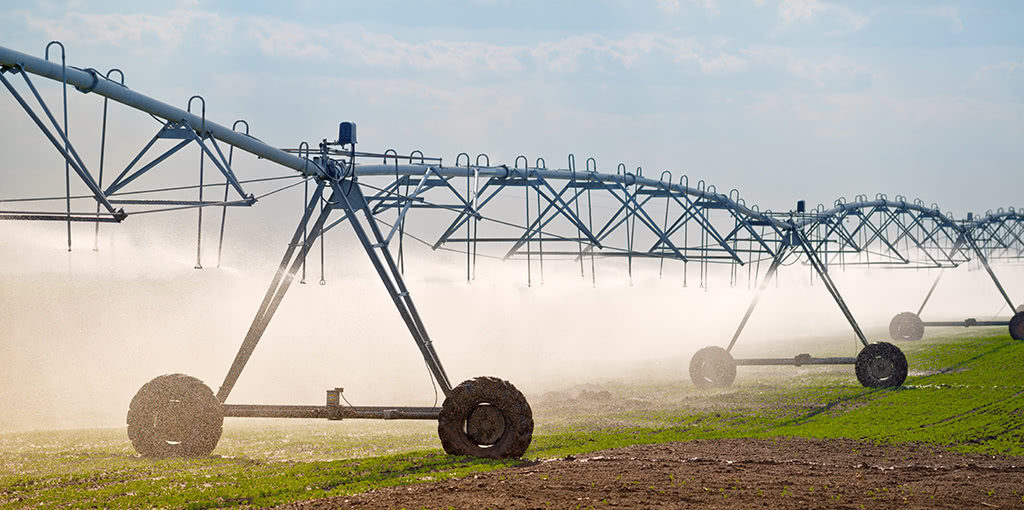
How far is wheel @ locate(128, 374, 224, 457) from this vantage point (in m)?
22.9

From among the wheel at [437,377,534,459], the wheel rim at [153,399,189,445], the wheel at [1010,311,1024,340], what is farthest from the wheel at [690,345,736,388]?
the wheel rim at [153,399,189,445]

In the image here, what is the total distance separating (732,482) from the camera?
1909 cm

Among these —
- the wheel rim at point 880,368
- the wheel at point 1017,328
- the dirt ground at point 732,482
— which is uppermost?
the wheel at point 1017,328

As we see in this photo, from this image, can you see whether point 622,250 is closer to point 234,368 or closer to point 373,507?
point 234,368

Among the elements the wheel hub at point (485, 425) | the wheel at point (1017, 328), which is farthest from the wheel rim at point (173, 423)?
the wheel at point (1017, 328)

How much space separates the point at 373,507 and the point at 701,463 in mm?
7729

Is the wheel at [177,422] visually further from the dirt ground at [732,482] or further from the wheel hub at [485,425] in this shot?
the dirt ground at [732,482]

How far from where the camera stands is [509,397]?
21.2m

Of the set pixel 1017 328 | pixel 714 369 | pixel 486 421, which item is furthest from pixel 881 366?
pixel 486 421

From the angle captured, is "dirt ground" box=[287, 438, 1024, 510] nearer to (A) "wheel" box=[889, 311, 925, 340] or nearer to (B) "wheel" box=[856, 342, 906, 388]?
(B) "wheel" box=[856, 342, 906, 388]

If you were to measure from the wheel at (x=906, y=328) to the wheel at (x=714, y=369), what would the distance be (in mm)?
26871

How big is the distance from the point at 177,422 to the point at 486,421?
675cm

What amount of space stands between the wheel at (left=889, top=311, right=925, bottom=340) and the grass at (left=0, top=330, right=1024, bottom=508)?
53.9ft

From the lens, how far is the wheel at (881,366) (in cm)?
3884
